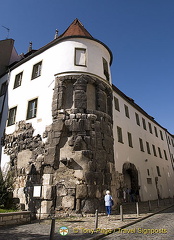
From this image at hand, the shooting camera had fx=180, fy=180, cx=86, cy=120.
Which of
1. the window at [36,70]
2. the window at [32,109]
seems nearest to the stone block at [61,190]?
the window at [32,109]

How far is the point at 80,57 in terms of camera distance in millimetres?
11930

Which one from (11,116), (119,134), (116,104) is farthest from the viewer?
(116,104)

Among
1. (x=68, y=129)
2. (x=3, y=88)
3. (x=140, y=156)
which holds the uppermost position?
(x=3, y=88)

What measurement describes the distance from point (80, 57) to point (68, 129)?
5.17 m

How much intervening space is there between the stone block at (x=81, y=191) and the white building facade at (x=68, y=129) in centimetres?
3

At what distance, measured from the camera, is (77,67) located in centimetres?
1143

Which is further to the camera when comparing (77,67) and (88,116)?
(77,67)

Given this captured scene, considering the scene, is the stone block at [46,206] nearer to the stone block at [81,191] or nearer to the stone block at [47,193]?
the stone block at [47,193]

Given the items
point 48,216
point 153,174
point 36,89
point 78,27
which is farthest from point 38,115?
point 153,174

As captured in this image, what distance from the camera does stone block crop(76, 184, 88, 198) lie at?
8303 mm

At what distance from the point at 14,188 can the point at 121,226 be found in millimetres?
6688

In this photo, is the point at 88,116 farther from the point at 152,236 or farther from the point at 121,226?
the point at 152,236

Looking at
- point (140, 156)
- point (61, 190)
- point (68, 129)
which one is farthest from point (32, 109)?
point (140, 156)

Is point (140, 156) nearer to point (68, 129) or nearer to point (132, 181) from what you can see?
point (132, 181)
